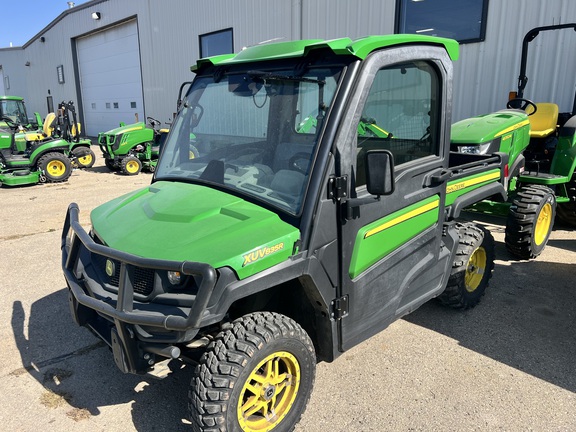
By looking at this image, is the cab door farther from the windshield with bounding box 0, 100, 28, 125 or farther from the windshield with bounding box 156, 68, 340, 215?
the windshield with bounding box 0, 100, 28, 125

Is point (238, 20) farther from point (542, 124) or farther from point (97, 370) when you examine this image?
point (97, 370)

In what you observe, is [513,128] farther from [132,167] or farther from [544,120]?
[132,167]

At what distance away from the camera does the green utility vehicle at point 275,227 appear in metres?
2.16

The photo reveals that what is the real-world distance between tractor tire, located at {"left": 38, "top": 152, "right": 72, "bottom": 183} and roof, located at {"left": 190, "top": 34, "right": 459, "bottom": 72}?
30.6 ft

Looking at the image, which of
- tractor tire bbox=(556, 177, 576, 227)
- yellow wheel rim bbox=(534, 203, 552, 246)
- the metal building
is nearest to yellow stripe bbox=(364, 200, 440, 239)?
yellow wheel rim bbox=(534, 203, 552, 246)

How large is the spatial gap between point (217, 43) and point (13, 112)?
23.7ft

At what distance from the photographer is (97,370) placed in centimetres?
320

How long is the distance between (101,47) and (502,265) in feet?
69.2

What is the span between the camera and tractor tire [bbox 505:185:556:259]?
4773 millimetres

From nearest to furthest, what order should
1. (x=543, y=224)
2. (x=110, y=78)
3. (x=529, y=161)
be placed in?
(x=543, y=224), (x=529, y=161), (x=110, y=78)

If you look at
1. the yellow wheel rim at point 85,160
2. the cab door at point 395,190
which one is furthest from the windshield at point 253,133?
the yellow wheel rim at point 85,160

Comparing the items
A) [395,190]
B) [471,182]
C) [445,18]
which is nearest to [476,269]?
[471,182]

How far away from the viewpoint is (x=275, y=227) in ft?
7.52

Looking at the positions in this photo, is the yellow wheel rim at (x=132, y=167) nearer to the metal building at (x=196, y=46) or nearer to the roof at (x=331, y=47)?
the metal building at (x=196, y=46)
